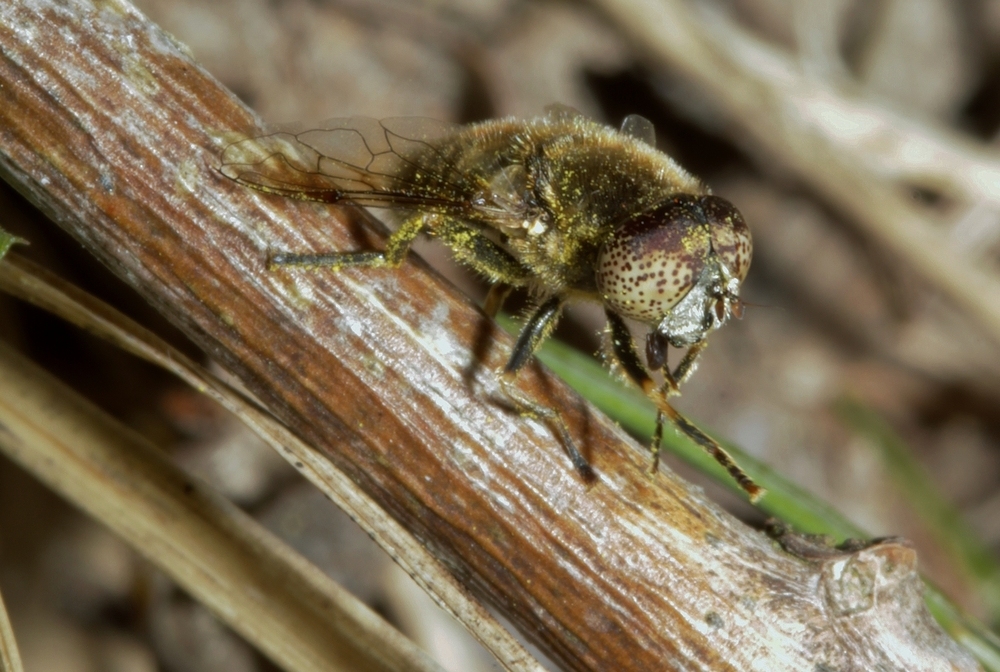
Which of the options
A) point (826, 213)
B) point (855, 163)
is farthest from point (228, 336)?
point (826, 213)

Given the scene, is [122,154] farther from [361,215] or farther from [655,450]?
[655,450]

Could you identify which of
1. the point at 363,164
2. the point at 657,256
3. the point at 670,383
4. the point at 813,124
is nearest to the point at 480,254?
the point at 363,164

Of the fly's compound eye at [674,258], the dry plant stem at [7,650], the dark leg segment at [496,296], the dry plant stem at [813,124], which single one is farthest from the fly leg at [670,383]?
the dry plant stem at [813,124]

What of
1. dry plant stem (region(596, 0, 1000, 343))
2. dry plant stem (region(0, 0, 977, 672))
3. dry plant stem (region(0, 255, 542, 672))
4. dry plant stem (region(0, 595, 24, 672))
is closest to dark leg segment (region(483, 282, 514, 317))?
dry plant stem (region(0, 0, 977, 672))

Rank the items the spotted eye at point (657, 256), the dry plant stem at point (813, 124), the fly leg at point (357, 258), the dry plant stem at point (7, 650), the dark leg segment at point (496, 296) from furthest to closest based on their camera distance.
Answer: the dry plant stem at point (813, 124)
the dark leg segment at point (496, 296)
the spotted eye at point (657, 256)
the fly leg at point (357, 258)
the dry plant stem at point (7, 650)

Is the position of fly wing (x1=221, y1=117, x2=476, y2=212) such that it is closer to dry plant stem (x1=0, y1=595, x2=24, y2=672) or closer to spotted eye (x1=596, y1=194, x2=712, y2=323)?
spotted eye (x1=596, y1=194, x2=712, y2=323)

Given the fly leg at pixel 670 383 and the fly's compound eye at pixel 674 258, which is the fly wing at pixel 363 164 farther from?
the fly leg at pixel 670 383
